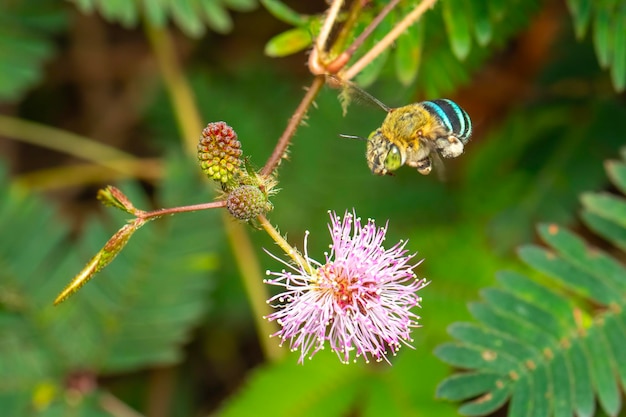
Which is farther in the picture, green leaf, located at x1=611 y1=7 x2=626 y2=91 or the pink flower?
green leaf, located at x1=611 y1=7 x2=626 y2=91

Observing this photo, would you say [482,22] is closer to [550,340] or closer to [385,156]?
[385,156]

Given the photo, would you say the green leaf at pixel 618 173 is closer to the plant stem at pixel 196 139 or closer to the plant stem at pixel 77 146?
the plant stem at pixel 196 139

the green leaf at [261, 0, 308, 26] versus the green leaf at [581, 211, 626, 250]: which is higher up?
the green leaf at [261, 0, 308, 26]

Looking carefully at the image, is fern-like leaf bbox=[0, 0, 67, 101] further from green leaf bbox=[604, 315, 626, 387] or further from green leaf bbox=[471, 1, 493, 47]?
green leaf bbox=[604, 315, 626, 387]

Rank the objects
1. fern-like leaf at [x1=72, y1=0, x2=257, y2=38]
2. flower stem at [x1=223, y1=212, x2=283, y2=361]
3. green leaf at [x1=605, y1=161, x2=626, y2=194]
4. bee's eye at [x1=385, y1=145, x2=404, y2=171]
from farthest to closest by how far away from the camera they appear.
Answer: flower stem at [x1=223, y1=212, x2=283, y2=361]
fern-like leaf at [x1=72, y1=0, x2=257, y2=38]
green leaf at [x1=605, y1=161, x2=626, y2=194]
bee's eye at [x1=385, y1=145, x2=404, y2=171]

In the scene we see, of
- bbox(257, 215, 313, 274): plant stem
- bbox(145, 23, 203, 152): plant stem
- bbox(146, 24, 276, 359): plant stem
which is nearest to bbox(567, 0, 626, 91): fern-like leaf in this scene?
bbox(257, 215, 313, 274): plant stem

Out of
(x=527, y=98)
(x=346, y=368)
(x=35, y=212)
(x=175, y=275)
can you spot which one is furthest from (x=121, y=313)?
(x=527, y=98)
